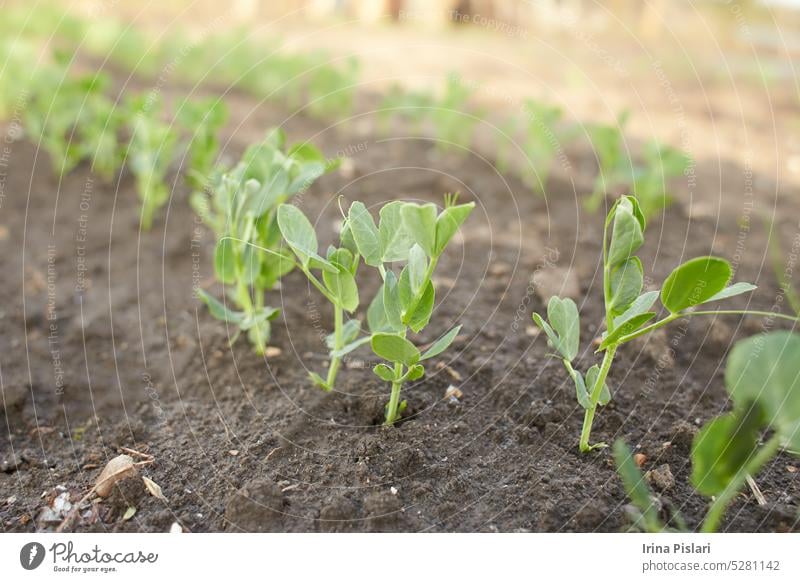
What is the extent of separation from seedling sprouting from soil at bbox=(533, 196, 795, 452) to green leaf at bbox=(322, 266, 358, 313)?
0.32 m

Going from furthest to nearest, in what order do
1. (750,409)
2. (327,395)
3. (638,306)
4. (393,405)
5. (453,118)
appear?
1. (453,118)
2. (327,395)
3. (393,405)
4. (638,306)
5. (750,409)

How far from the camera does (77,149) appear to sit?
261 centimetres

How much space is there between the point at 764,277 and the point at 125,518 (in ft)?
5.99

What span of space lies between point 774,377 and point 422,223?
0.53 meters

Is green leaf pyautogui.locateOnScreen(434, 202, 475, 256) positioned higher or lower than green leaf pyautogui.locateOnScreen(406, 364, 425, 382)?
higher

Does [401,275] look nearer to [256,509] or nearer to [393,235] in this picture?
[393,235]

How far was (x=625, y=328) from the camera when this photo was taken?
3.85 feet

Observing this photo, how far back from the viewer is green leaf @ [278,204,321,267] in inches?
50.4

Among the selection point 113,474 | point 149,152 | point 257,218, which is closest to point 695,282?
point 257,218

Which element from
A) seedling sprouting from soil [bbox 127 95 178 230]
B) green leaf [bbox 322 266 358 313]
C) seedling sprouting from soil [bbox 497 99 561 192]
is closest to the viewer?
green leaf [bbox 322 266 358 313]

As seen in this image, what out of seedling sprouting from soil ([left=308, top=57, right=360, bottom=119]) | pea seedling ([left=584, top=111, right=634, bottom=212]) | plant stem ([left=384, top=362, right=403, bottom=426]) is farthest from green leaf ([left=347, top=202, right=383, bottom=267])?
seedling sprouting from soil ([left=308, top=57, right=360, bottom=119])

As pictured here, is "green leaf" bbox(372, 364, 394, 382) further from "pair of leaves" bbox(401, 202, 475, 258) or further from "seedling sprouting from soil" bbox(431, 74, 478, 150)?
"seedling sprouting from soil" bbox(431, 74, 478, 150)
